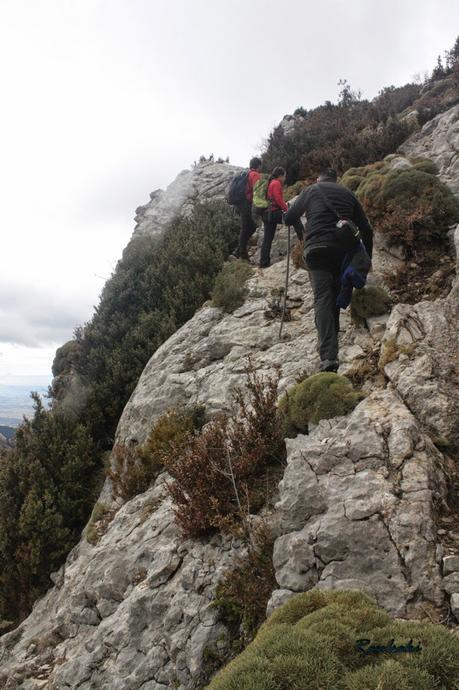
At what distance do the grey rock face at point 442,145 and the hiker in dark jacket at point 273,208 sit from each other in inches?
145

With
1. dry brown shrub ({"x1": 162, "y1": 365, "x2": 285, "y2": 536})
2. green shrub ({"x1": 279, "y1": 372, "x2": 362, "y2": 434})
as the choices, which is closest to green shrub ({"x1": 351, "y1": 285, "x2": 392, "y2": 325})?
green shrub ({"x1": 279, "y1": 372, "x2": 362, "y2": 434})

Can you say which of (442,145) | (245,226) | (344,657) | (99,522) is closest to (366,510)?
(344,657)

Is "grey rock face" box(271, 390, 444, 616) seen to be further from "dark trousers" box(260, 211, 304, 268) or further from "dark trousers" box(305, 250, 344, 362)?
"dark trousers" box(260, 211, 304, 268)

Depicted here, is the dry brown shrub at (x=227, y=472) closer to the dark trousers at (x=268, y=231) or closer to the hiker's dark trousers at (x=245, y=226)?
the dark trousers at (x=268, y=231)

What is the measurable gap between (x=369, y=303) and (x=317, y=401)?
2468 millimetres

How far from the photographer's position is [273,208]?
1073 centimetres

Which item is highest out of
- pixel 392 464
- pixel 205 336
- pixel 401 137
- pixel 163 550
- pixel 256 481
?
pixel 401 137

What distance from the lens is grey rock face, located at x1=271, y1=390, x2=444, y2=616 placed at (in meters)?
3.46

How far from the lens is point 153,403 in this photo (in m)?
8.66

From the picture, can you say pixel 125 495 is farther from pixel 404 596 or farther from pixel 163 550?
pixel 404 596

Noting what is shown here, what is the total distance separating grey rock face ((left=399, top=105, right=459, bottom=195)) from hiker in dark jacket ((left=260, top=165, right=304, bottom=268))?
3.69 m

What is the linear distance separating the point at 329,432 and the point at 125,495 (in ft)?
13.7

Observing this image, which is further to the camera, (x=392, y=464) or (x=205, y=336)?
(x=205, y=336)

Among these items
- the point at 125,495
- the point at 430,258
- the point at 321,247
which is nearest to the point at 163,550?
the point at 125,495
